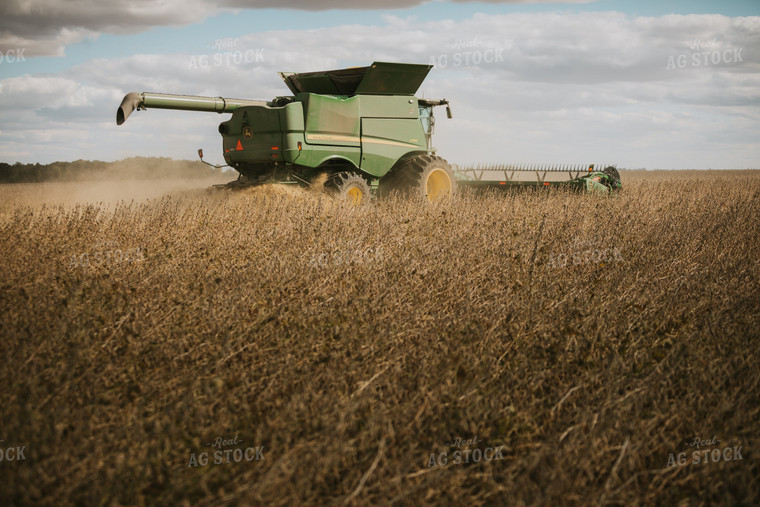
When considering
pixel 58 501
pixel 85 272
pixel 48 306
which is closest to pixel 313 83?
pixel 85 272

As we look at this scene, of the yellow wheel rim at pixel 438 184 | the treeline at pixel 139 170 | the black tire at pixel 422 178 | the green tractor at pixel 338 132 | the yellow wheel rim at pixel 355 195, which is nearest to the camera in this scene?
the green tractor at pixel 338 132

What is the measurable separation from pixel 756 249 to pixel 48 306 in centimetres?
740

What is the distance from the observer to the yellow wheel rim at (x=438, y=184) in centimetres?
1151

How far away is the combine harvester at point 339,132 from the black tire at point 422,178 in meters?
0.02

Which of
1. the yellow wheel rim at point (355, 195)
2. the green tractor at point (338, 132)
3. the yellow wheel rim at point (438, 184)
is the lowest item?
the yellow wheel rim at point (355, 195)

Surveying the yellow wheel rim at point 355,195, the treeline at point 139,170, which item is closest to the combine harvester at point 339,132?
the yellow wheel rim at point 355,195

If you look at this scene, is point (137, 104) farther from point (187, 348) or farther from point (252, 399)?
point (252, 399)

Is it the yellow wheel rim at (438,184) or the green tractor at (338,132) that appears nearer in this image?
the green tractor at (338,132)

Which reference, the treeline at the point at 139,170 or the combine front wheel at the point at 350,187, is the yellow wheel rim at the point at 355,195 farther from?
the treeline at the point at 139,170

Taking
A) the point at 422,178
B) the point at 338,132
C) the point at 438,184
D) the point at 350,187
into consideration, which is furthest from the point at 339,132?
the point at 438,184

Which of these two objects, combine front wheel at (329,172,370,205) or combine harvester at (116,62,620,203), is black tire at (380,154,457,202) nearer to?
combine harvester at (116,62,620,203)

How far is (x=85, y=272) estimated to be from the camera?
4766 millimetres

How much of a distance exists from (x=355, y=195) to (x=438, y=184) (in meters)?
2.43

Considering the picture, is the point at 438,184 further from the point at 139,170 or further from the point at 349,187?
the point at 139,170
